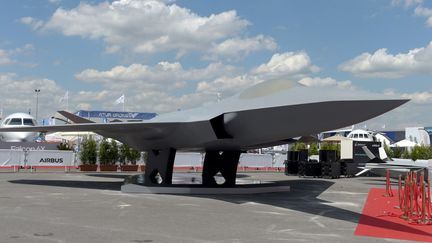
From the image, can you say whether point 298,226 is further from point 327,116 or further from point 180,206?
point 180,206

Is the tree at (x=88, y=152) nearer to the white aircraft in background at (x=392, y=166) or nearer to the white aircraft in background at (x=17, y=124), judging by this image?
the white aircraft in background at (x=17, y=124)

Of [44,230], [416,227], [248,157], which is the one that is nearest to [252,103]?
[416,227]

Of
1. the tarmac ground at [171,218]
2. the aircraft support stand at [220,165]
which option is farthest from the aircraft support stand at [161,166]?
the tarmac ground at [171,218]

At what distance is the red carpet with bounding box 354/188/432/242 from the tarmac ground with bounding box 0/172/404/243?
0.30 metres

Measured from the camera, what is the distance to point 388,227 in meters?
9.51

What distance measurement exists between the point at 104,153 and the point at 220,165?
16.1m

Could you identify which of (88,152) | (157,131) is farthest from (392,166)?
(88,152)

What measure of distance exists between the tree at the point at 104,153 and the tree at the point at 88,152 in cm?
40

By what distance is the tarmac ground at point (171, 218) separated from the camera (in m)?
7.75

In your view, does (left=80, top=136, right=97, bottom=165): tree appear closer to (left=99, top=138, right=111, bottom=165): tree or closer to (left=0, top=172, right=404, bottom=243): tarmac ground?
(left=99, top=138, right=111, bottom=165): tree

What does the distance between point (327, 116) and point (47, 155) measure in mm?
23058

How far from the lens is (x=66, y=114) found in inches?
889

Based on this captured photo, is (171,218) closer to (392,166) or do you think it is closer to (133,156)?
(392,166)

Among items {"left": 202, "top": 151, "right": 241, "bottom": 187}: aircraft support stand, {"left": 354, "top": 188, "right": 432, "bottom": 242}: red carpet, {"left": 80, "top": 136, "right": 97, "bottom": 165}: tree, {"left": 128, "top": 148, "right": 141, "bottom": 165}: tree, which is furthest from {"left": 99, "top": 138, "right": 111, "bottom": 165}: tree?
{"left": 354, "top": 188, "right": 432, "bottom": 242}: red carpet
